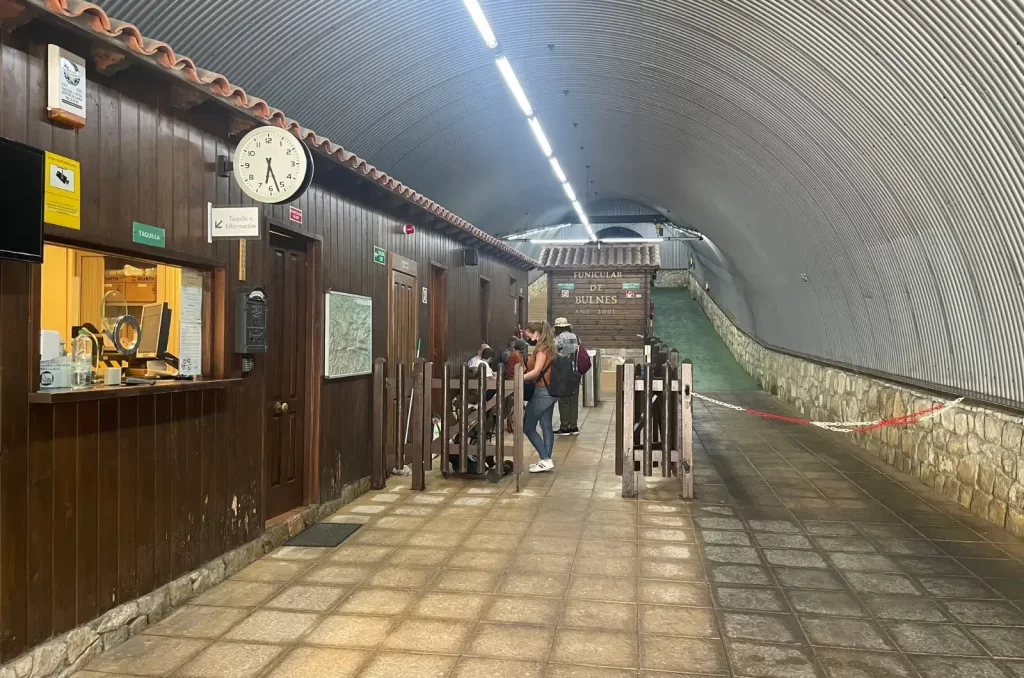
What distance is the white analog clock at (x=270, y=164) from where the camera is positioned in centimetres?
420

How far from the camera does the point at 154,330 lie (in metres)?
4.07

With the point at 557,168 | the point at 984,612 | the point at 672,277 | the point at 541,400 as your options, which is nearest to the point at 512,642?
the point at 984,612

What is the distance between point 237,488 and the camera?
453cm

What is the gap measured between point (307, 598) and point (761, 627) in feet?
8.19

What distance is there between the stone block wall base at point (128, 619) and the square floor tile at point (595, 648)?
83.4 inches

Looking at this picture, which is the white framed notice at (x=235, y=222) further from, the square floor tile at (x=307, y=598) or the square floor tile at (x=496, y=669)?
the square floor tile at (x=496, y=669)

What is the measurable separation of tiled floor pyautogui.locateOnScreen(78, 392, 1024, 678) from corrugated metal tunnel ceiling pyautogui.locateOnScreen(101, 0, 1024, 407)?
1812 millimetres

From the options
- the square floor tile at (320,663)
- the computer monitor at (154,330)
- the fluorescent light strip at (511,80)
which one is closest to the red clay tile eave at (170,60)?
the computer monitor at (154,330)

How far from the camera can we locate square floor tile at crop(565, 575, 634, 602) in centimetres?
406

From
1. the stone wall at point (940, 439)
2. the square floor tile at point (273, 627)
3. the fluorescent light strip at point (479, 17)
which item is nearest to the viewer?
the square floor tile at point (273, 627)

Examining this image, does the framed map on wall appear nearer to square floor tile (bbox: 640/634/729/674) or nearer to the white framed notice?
the white framed notice

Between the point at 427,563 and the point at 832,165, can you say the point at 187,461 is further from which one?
the point at 832,165

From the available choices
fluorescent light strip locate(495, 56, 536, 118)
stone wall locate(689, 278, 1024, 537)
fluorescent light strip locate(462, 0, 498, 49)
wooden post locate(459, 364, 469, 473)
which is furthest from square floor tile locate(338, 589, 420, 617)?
fluorescent light strip locate(495, 56, 536, 118)

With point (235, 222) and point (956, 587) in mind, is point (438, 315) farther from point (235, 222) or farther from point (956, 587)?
point (956, 587)
